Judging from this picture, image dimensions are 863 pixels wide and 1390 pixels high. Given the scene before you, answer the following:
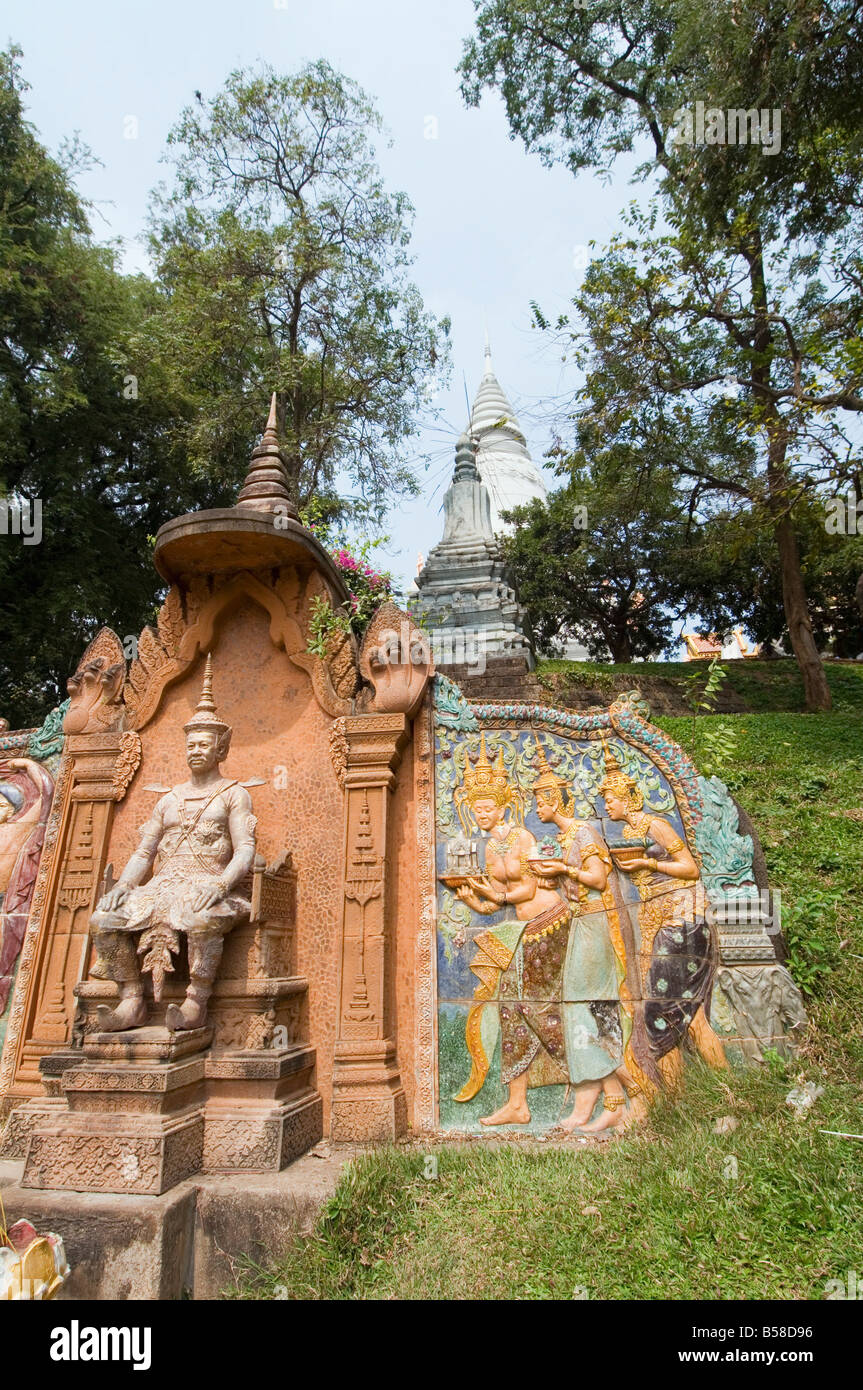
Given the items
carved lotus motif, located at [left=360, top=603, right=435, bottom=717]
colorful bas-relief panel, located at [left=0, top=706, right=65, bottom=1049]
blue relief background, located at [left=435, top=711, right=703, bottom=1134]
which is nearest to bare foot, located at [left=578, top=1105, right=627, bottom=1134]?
blue relief background, located at [left=435, top=711, right=703, bottom=1134]

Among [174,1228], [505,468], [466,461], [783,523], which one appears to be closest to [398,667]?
[174,1228]

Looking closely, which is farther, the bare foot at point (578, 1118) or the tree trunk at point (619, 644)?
the tree trunk at point (619, 644)

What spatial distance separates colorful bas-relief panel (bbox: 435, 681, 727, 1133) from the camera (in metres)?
5.38

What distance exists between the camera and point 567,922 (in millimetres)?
5684

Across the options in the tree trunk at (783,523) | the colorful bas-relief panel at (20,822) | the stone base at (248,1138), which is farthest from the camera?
the tree trunk at (783,523)

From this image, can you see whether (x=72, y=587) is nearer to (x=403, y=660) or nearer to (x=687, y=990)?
(x=403, y=660)

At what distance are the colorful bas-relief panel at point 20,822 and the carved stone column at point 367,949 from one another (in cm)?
278

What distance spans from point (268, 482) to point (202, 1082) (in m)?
4.92

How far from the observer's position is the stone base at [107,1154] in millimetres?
4348

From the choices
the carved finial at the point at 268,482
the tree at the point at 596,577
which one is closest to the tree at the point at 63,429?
the carved finial at the point at 268,482

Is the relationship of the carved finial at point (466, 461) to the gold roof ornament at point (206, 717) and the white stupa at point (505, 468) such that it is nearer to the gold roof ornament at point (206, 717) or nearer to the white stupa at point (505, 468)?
the white stupa at point (505, 468)

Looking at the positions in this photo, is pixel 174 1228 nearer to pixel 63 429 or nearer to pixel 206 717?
pixel 206 717

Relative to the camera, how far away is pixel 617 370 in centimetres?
1252

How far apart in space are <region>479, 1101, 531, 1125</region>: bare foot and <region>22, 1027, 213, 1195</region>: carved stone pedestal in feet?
6.13
